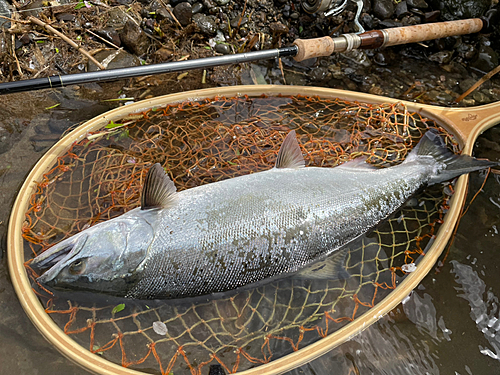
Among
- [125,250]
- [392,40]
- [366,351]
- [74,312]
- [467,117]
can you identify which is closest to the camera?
[125,250]

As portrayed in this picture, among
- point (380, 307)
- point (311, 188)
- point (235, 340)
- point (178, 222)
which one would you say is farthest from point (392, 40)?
point (235, 340)

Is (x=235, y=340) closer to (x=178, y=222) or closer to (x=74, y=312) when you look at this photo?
(x=178, y=222)

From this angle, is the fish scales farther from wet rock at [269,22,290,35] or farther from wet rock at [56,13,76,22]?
wet rock at [56,13,76,22]

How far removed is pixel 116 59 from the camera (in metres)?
4.83

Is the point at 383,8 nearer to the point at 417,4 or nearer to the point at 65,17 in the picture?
the point at 417,4

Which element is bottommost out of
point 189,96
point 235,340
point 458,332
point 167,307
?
point 458,332

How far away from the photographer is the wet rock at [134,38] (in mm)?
4934

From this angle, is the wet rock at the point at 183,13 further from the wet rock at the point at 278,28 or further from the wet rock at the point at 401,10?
the wet rock at the point at 401,10

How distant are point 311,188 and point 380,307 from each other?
3.93 feet

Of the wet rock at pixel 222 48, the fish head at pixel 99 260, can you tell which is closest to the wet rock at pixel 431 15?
the wet rock at pixel 222 48

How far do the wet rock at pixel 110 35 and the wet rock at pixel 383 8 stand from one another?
14.7 ft

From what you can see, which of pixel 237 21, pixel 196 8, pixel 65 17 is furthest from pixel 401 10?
pixel 65 17

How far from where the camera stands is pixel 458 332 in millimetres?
3164

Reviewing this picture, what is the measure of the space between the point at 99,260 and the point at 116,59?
3589mm
